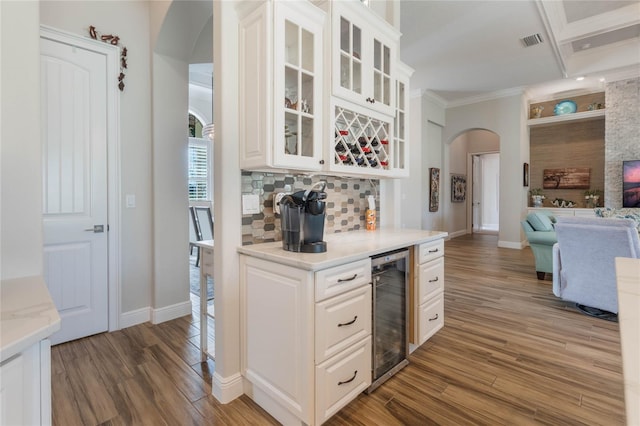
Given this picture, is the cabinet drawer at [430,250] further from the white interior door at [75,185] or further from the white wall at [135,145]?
the white interior door at [75,185]

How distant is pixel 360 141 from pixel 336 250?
0.95m

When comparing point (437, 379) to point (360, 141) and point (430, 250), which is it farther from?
point (360, 141)

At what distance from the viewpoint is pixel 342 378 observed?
167 cm

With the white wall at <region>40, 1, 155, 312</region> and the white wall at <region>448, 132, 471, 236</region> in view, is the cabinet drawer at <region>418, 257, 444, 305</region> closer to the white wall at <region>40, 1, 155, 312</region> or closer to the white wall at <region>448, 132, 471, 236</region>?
the white wall at <region>40, 1, 155, 312</region>

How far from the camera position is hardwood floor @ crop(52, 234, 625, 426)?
5.65 feet

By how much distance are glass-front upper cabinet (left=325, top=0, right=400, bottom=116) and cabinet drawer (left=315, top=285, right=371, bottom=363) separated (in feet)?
4.25

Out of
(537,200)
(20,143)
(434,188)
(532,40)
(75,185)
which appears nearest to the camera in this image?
(20,143)

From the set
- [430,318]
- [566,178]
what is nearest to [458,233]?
[566,178]

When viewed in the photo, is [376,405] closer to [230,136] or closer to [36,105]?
[230,136]

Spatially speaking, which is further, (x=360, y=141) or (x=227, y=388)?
(x=360, y=141)

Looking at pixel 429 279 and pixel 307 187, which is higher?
pixel 307 187

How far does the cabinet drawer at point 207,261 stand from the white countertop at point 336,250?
402mm

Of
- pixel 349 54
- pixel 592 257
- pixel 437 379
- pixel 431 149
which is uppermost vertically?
pixel 431 149

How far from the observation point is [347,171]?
2207 mm
